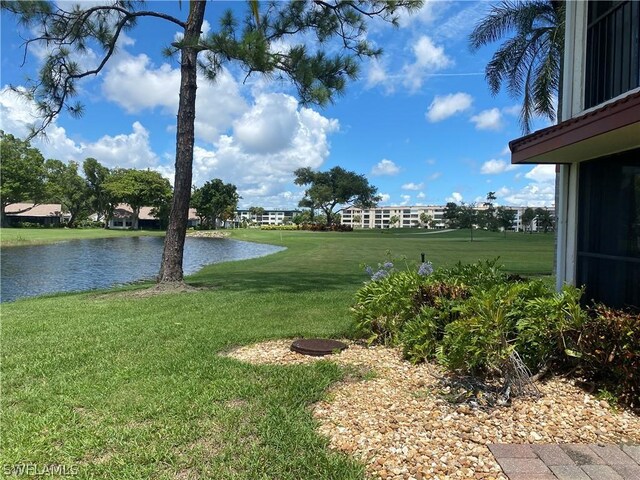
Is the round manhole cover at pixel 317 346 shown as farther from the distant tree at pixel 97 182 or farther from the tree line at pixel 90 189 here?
the distant tree at pixel 97 182

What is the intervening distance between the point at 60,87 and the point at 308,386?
903cm

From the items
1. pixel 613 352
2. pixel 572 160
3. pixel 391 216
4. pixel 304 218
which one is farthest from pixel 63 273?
pixel 391 216

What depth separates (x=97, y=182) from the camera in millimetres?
67375

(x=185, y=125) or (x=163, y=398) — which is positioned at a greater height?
(x=185, y=125)

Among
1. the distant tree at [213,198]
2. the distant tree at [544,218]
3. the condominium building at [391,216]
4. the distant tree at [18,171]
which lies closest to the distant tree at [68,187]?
the distant tree at [18,171]

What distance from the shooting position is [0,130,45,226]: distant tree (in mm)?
47375

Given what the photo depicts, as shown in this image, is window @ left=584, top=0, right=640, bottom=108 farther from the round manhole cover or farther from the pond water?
the pond water

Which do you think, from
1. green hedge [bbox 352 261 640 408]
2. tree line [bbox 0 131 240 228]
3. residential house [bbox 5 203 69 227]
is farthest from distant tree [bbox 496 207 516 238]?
green hedge [bbox 352 261 640 408]

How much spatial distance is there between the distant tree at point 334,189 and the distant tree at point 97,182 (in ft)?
94.5

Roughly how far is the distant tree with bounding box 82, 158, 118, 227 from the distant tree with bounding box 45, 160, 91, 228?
0.76 meters

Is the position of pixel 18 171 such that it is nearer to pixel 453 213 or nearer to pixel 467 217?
pixel 467 217

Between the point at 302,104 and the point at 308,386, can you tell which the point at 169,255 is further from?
the point at 308,386

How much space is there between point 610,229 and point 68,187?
6955 cm

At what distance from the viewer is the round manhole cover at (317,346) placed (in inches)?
186
